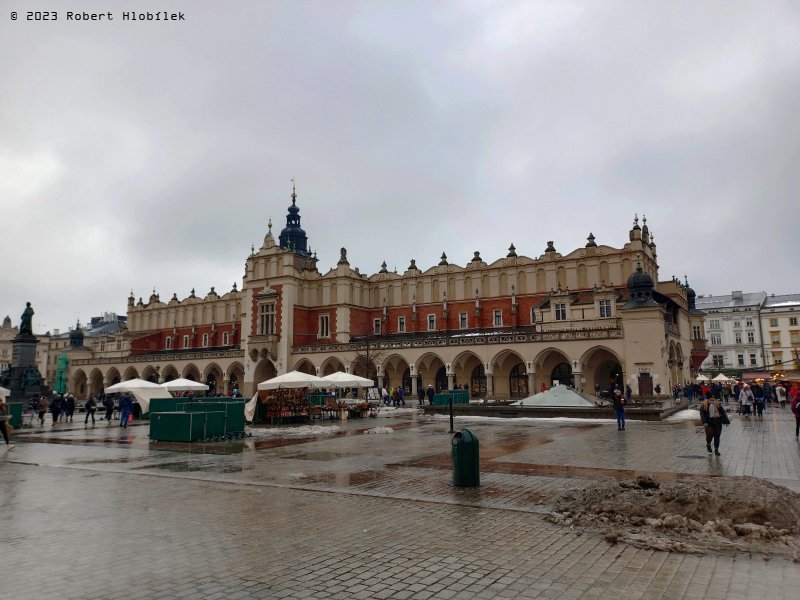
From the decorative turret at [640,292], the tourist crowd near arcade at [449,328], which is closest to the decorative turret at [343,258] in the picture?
the tourist crowd near arcade at [449,328]

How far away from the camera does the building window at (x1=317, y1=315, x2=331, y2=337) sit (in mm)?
56062

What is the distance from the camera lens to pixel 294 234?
78.5 m

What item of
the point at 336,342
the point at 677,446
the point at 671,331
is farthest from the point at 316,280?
the point at 677,446

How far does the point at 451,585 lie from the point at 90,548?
4106mm

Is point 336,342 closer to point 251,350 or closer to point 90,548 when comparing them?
point 251,350

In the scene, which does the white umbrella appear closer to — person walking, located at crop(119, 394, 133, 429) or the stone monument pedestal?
person walking, located at crop(119, 394, 133, 429)

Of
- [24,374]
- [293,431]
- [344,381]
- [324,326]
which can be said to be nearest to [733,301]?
[324,326]

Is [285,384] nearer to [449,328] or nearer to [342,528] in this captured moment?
[342,528]

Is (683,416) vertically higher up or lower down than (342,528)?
lower down

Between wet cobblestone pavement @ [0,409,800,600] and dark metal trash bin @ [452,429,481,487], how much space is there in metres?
0.31

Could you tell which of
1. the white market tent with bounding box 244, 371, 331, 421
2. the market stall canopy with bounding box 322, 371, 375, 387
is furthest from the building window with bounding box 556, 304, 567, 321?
the white market tent with bounding box 244, 371, 331, 421

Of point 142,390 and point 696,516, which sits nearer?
point 696,516

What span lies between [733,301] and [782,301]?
5749 millimetres

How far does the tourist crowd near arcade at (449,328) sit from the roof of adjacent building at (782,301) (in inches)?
1031
